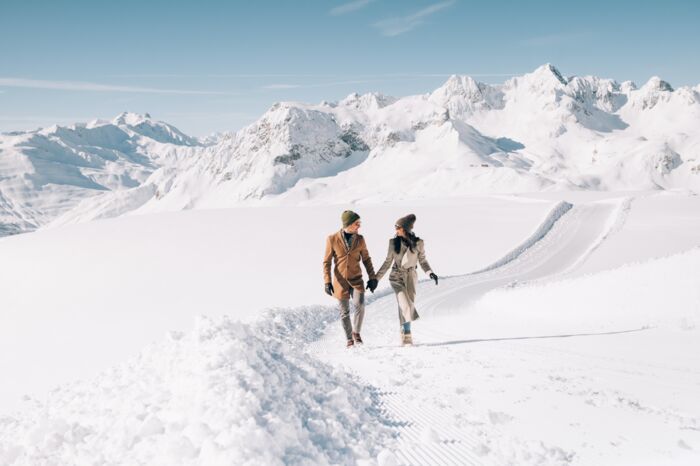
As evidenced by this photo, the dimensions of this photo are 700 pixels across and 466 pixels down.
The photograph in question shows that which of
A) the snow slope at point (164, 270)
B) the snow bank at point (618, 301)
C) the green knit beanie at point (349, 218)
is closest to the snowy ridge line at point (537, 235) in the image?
the snow slope at point (164, 270)

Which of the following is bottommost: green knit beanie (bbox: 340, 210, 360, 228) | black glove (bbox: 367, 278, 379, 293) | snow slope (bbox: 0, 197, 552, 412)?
snow slope (bbox: 0, 197, 552, 412)

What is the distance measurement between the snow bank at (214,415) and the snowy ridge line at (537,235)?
19733 millimetres

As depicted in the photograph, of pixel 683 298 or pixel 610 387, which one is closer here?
pixel 610 387

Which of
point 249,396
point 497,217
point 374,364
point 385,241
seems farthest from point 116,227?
point 249,396

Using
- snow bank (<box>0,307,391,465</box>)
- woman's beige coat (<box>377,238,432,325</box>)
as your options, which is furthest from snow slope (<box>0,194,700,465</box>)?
woman's beige coat (<box>377,238,432,325</box>)

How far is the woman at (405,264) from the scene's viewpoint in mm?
9805

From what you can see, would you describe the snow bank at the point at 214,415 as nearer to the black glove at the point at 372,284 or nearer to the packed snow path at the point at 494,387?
the packed snow path at the point at 494,387

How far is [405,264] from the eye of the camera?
32.5ft

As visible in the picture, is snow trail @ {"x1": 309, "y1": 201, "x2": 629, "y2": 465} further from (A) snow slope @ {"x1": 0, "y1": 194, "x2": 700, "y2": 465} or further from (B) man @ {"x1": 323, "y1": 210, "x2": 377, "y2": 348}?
(B) man @ {"x1": 323, "y1": 210, "x2": 377, "y2": 348}

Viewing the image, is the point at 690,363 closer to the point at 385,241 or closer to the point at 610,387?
the point at 610,387

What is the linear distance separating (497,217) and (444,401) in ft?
114

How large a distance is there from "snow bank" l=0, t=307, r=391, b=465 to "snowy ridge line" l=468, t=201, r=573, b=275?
777 inches

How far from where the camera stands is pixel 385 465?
14.6 ft

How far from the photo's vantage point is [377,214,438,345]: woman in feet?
32.2
